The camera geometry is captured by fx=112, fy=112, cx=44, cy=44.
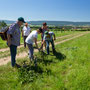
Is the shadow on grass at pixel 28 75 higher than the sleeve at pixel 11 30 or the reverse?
the reverse

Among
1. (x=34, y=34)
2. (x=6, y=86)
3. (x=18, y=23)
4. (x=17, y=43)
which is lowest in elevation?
(x=6, y=86)

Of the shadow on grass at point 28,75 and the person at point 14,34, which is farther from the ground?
the person at point 14,34

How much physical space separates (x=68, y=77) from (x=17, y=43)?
2.73m

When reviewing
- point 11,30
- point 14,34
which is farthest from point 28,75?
point 11,30

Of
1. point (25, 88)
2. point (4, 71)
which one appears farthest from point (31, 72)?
point (4, 71)

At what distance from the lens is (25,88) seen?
3916 millimetres

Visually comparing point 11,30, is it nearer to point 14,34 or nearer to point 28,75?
point 14,34

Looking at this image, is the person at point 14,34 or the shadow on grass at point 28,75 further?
the person at point 14,34

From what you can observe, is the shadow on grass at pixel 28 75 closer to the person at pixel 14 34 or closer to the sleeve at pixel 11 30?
the person at pixel 14 34

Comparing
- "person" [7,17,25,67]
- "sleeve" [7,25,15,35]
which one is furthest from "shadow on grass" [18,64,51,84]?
"sleeve" [7,25,15,35]

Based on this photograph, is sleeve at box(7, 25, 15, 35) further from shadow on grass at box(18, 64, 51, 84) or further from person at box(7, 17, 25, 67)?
shadow on grass at box(18, 64, 51, 84)

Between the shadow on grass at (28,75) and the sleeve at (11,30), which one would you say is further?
the sleeve at (11,30)

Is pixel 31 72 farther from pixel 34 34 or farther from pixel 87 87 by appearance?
pixel 87 87

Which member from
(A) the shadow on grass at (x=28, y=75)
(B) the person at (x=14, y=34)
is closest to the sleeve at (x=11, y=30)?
(B) the person at (x=14, y=34)
